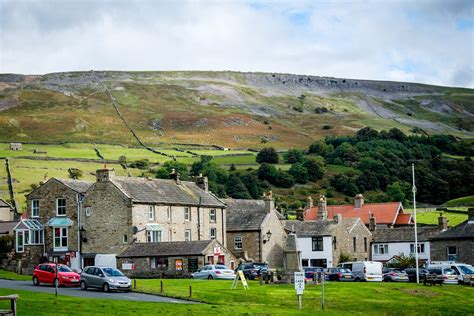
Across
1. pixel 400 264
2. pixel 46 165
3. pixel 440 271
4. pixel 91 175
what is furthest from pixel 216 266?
pixel 46 165

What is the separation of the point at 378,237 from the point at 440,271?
109 feet

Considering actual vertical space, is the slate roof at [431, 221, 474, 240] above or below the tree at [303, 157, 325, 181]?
below

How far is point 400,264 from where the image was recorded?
8769cm

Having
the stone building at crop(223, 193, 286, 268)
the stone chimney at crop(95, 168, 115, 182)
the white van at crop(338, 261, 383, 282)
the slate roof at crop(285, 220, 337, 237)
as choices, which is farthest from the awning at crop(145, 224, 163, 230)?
the white van at crop(338, 261, 383, 282)

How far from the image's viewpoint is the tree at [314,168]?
193750 millimetres

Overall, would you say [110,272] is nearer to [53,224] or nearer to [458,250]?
[53,224]

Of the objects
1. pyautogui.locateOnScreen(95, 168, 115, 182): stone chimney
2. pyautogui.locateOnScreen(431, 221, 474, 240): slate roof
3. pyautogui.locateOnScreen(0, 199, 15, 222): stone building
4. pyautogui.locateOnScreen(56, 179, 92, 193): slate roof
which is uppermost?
pyautogui.locateOnScreen(95, 168, 115, 182): stone chimney

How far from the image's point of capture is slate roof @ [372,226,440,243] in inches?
3804

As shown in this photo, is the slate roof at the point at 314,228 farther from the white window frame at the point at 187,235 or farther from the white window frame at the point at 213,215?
the white window frame at the point at 187,235

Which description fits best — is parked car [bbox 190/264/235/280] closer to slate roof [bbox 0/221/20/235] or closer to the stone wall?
the stone wall

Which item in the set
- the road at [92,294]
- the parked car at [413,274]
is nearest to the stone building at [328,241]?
the parked car at [413,274]

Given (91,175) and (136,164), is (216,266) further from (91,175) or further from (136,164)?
(136,164)

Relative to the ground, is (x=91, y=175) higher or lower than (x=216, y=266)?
higher

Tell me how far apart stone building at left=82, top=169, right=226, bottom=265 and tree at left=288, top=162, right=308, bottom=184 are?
4191 inches
